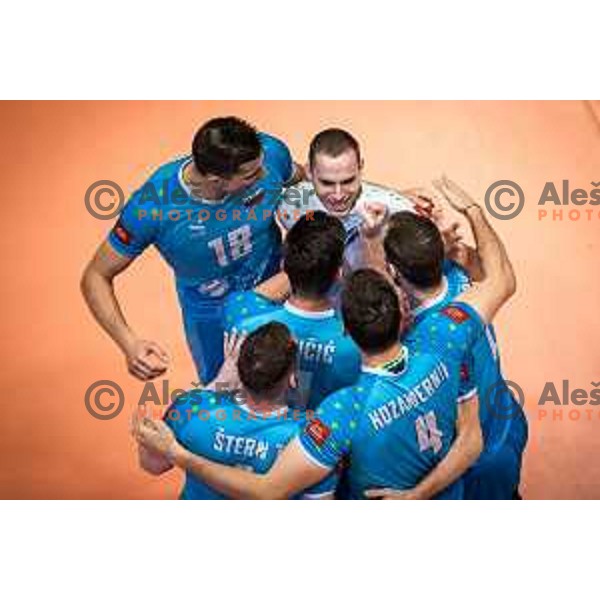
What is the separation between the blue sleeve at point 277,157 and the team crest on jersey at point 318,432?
29.9 inches

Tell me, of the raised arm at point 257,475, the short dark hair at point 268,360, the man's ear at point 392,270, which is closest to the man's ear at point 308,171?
the man's ear at point 392,270

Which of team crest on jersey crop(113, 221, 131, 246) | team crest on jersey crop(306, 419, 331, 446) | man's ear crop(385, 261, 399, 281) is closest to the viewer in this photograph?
team crest on jersey crop(306, 419, 331, 446)

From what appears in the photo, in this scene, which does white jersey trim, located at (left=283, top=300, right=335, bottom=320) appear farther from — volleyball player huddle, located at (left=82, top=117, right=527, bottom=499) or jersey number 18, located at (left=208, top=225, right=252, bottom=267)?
jersey number 18, located at (left=208, top=225, right=252, bottom=267)

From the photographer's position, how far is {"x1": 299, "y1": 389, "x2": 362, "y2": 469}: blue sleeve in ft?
12.4

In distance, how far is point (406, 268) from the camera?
3.88m

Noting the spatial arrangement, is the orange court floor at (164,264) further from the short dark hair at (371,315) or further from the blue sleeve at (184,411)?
the short dark hair at (371,315)

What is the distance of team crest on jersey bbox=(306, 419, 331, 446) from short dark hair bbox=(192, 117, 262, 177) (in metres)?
0.80

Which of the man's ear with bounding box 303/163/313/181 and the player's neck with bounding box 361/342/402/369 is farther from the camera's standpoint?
the man's ear with bounding box 303/163/313/181

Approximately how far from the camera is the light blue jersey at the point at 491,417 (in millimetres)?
3914

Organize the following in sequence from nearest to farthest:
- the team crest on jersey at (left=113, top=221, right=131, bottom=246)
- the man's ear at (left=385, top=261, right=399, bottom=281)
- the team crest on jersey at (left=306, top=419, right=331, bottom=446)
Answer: the team crest on jersey at (left=306, top=419, right=331, bottom=446), the man's ear at (left=385, top=261, right=399, bottom=281), the team crest on jersey at (left=113, top=221, right=131, bottom=246)

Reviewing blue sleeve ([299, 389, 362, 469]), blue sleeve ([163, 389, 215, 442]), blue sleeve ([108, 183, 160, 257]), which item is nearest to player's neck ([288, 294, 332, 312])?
blue sleeve ([299, 389, 362, 469])
